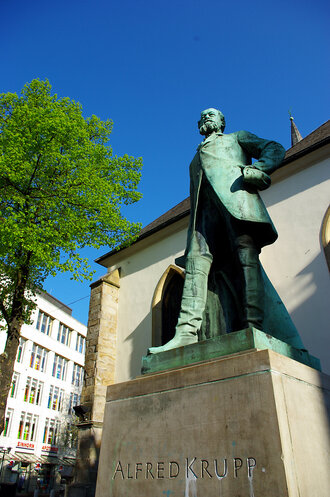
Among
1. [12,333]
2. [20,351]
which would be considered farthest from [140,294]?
[20,351]

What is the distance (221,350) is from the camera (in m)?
2.71

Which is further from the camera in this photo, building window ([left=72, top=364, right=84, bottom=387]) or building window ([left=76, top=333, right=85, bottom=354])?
building window ([left=76, top=333, right=85, bottom=354])

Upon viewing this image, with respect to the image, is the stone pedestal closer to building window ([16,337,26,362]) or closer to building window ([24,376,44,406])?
building window ([16,337,26,362])

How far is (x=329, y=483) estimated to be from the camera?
219 cm

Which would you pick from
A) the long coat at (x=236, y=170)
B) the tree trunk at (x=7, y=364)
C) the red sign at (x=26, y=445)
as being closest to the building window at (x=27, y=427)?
the red sign at (x=26, y=445)

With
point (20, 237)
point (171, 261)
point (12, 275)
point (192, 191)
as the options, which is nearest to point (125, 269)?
point (171, 261)

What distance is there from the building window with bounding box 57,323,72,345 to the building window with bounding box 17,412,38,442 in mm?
7834

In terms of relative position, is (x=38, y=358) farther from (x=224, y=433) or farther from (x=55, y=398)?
(x=224, y=433)

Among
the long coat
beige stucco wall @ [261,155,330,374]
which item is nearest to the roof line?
beige stucco wall @ [261,155,330,374]

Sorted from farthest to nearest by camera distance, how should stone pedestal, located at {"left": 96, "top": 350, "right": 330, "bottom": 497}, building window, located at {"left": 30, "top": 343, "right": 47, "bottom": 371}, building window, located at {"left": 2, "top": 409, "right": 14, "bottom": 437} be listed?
building window, located at {"left": 30, "top": 343, "right": 47, "bottom": 371} → building window, located at {"left": 2, "top": 409, "right": 14, "bottom": 437} → stone pedestal, located at {"left": 96, "top": 350, "right": 330, "bottom": 497}

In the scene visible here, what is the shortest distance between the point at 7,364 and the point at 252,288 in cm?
867

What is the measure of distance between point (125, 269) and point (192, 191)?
11307 millimetres

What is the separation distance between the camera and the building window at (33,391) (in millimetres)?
33219

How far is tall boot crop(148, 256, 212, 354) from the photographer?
3.09 meters
